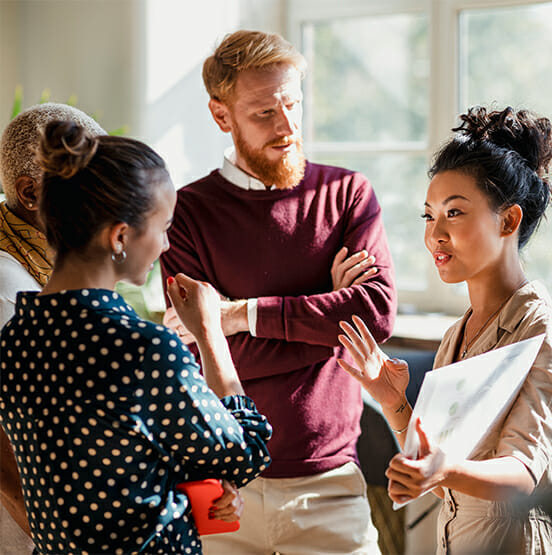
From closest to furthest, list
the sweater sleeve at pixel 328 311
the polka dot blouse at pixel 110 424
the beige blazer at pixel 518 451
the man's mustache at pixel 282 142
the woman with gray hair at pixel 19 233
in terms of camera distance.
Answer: the polka dot blouse at pixel 110 424, the beige blazer at pixel 518 451, the woman with gray hair at pixel 19 233, the sweater sleeve at pixel 328 311, the man's mustache at pixel 282 142

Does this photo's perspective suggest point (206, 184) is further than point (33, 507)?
Yes

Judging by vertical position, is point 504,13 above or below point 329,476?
above

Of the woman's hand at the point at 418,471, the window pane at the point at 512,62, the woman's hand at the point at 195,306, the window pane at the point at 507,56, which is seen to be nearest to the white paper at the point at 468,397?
the woman's hand at the point at 418,471

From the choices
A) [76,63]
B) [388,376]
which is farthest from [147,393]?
[76,63]

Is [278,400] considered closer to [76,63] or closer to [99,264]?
[99,264]

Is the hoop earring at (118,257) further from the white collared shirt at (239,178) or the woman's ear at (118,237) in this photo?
the white collared shirt at (239,178)

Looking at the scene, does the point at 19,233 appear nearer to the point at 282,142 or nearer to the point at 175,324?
the point at 175,324

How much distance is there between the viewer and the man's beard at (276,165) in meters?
1.85

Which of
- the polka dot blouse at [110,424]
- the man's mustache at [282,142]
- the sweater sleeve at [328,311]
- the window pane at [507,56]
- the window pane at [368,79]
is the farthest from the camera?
the window pane at [368,79]

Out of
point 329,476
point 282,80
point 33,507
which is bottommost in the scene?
point 329,476

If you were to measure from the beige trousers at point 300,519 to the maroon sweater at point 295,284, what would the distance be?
37 mm

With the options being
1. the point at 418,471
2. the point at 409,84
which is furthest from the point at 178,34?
the point at 418,471

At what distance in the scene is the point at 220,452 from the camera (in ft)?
3.43

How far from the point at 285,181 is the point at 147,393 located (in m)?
0.99
